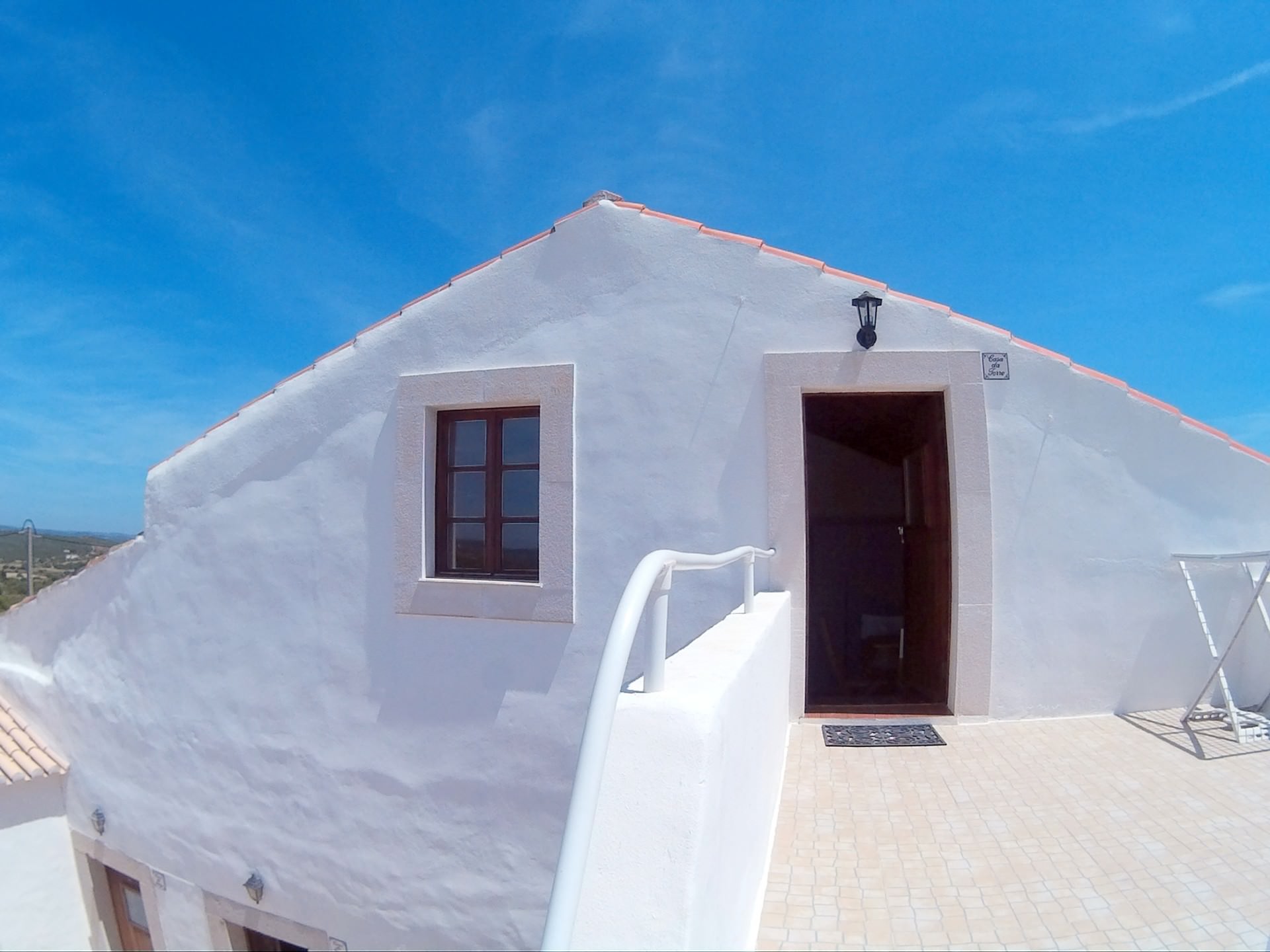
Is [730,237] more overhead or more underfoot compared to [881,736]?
more overhead

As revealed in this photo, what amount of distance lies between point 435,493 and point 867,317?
11.6 ft

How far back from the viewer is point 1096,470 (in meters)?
4.80

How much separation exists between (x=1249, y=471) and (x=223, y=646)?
8.11 m

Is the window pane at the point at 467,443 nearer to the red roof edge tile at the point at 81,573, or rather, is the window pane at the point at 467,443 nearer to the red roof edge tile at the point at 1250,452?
the red roof edge tile at the point at 81,573

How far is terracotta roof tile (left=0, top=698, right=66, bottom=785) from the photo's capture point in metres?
6.91

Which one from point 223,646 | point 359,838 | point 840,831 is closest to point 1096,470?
point 840,831

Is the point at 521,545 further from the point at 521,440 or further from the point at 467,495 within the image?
the point at 521,440

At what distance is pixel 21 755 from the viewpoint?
23.5 feet

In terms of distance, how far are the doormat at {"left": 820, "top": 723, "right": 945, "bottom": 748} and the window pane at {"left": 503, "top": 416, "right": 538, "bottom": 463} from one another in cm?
287

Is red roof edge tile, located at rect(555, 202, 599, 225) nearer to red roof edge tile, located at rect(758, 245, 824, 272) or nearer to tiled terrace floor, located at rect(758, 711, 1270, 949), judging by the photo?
red roof edge tile, located at rect(758, 245, 824, 272)

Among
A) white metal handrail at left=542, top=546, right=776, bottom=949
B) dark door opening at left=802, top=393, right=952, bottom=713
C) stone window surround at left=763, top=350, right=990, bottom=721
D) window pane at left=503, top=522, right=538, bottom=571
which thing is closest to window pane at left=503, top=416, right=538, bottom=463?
window pane at left=503, top=522, right=538, bottom=571

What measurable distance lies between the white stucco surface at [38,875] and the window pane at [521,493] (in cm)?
602

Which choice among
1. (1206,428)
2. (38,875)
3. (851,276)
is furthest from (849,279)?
(38,875)

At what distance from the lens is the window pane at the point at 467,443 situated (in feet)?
18.6
